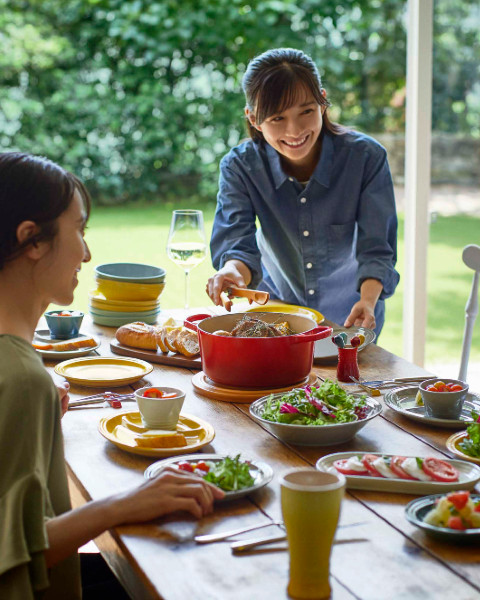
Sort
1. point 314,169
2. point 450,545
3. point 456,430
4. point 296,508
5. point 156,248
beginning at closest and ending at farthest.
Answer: point 296,508 < point 450,545 < point 456,430 < point 314,169 < point 156,248

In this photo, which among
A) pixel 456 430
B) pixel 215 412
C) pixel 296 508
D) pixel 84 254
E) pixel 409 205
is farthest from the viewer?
pixel 409 205

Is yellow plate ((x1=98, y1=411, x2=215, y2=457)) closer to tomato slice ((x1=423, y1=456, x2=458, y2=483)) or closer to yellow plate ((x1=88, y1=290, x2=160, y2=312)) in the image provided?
tomato slice ((x1=423, y1=456, x2=458, y2=483))

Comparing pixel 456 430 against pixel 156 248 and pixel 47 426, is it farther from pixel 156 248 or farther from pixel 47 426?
pixel 156 248

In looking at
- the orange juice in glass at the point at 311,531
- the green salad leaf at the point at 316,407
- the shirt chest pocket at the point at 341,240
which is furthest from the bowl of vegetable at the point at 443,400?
the shirt chest pocket at the point at 341,240

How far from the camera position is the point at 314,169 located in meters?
2.71

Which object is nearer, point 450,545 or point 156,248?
point 450,545

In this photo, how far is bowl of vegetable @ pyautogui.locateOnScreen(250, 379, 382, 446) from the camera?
153 centimetres

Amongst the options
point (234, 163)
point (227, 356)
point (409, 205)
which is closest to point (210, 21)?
point (409, 205)

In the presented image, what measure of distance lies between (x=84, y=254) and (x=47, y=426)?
1.09 feet

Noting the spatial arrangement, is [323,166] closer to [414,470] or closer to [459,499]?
[414,470]

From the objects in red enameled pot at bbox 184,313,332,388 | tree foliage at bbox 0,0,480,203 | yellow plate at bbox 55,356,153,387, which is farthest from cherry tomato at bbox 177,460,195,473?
tree foliage at bbox 0,0,480,203

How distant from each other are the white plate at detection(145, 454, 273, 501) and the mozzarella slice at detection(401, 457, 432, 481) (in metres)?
0.23

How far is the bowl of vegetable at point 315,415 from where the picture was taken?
5.02 feet

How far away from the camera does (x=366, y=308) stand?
2.29 metres
